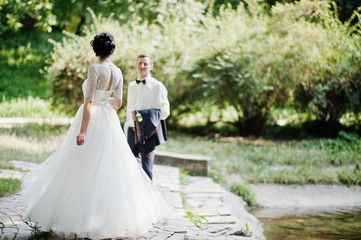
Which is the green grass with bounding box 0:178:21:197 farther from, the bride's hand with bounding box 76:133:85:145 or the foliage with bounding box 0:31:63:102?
the foliage with bounding box 0:31:63:102

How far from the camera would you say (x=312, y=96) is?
11492 millimetres

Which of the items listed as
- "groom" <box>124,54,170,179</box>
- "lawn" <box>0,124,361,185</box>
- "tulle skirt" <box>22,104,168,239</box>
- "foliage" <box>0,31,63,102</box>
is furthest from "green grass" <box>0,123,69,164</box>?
"foliage" <box>0,31,63,102</box>

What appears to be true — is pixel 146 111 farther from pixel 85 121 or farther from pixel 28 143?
pixel 28 143

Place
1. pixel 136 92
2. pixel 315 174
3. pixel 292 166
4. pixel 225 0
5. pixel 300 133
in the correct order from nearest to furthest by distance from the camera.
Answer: pixel 136 92, pixel 315 174, pixel 292 166, pixel 300 133, pixel 225 0

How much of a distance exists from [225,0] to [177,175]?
11.7 meters

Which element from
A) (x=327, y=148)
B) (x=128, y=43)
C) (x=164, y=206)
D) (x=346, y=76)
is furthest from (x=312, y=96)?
(x=164, y=206)

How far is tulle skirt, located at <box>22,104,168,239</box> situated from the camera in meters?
3.43

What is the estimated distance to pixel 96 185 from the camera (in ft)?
11.5

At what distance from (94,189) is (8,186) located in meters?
2.12

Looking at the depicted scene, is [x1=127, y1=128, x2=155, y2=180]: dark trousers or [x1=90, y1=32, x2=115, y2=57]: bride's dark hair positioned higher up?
[x1=90, y1=32, x2=115, y2=57]: bride's dark hair

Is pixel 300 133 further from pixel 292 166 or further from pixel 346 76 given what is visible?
pixel 292 166

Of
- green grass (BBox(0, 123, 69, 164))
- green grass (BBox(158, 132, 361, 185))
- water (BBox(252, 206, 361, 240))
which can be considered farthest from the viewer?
green grass (BBox(158, 132, 361, 185))

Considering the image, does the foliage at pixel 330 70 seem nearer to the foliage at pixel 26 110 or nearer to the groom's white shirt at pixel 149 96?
the groom's white shirt at pixel 149 96

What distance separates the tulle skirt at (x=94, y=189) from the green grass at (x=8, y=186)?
51.6 inches
